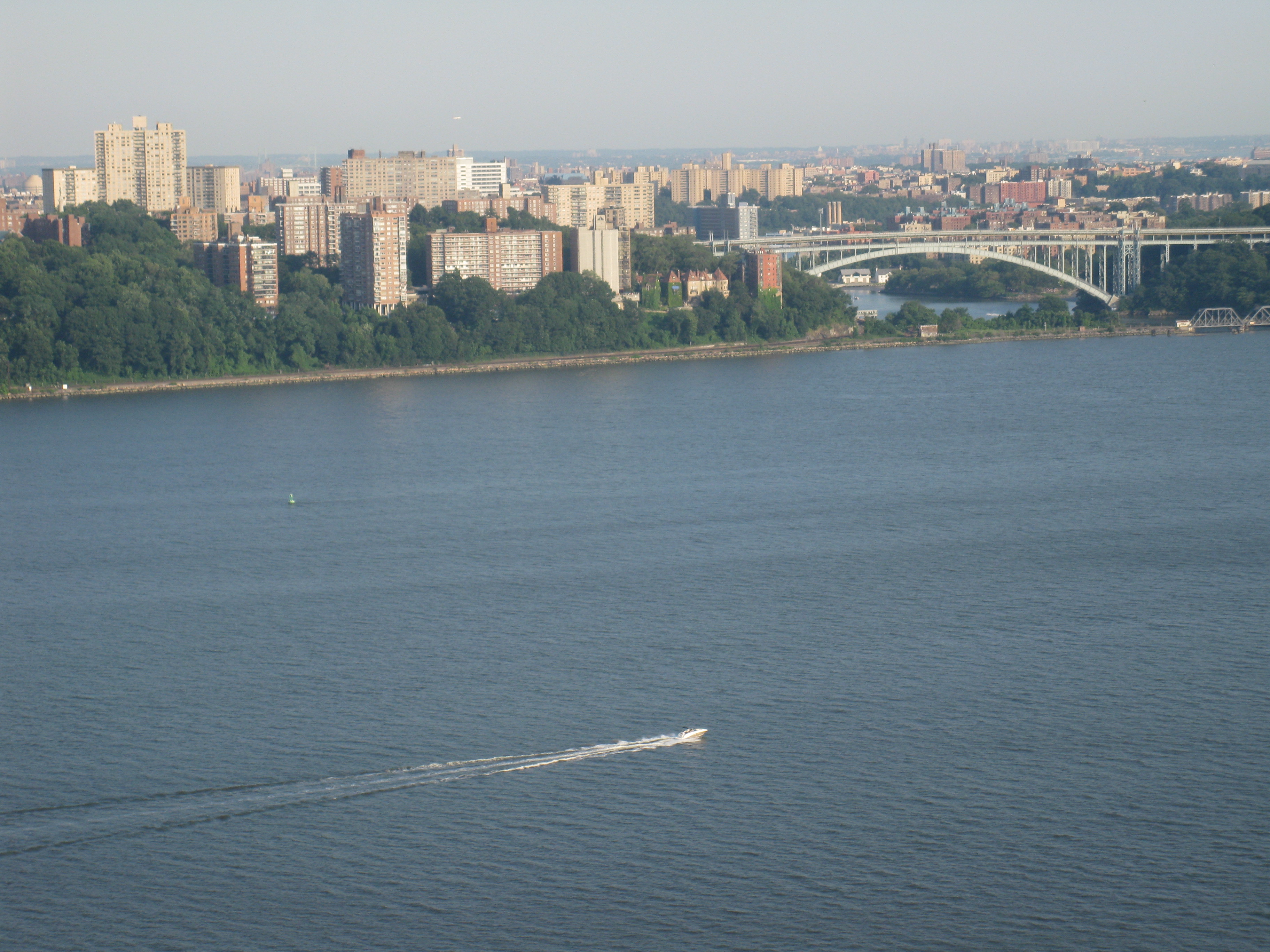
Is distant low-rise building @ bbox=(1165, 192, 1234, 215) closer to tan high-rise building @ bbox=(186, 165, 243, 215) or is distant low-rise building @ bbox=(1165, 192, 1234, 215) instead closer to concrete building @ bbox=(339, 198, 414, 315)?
tan high-rise building @ bbox=(186, 165, 243, 215)

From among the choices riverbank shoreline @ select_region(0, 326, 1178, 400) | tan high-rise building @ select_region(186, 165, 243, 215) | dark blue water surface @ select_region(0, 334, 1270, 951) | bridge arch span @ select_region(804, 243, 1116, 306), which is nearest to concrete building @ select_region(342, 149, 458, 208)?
tan high-rise building @ select_region(186, 165, 243, 215)

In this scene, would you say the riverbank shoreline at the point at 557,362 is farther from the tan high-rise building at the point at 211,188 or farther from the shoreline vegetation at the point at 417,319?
the tan high-rise building at the point at 211,188

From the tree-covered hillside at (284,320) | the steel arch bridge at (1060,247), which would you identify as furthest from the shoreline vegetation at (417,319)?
the steel arch bridge at (1060,247)

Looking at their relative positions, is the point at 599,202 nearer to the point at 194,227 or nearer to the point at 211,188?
the point at 211,188

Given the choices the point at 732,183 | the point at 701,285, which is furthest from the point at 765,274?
the point at 732,183

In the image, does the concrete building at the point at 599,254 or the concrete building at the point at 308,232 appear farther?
the concrete building at the point at 308,232

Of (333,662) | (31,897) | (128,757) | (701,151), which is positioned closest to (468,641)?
(333,662)

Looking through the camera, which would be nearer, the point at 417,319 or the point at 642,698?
the point at 642,698
